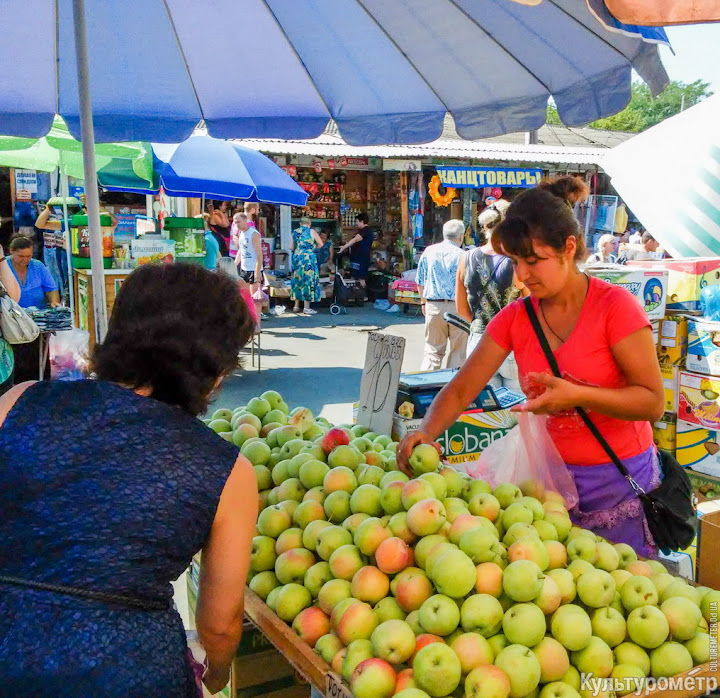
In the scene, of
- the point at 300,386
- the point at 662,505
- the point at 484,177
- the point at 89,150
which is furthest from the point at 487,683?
the point at 484,177

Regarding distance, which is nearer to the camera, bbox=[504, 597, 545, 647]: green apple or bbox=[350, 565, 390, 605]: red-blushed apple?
bbox=[504, 597, 545, 647]: green apple

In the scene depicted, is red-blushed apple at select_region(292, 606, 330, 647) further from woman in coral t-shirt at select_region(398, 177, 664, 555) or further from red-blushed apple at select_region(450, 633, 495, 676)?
woman in coral t-shirt at select_region(398, 177, 664, 555)

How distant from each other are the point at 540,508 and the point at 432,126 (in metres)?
2.06

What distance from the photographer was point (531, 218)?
2.15 metres

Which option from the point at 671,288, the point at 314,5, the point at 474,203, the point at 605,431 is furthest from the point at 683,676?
the point at 474,203

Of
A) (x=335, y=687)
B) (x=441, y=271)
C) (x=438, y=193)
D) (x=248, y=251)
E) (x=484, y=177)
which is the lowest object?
(x=335, y=687)

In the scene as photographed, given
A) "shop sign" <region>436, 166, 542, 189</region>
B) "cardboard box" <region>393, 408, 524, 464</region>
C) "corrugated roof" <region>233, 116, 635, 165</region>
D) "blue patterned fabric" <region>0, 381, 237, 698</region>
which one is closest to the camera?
"blue patterned fabric" <region>0, 381, 237, 698</region>

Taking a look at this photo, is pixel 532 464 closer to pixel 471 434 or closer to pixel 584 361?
pixel 584 361

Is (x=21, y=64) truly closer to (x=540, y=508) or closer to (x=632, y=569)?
(x=540, y=508)

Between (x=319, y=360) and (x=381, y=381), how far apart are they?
6601 mm

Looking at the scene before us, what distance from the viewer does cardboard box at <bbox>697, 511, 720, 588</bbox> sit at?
6.90ft

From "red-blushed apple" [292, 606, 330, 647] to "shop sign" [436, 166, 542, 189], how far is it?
14255 millimetres

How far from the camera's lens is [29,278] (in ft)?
23.3

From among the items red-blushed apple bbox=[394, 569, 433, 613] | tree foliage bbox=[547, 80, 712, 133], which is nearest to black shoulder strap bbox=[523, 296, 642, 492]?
red-blushed apple bbox=[394, 569, 433, 613]
